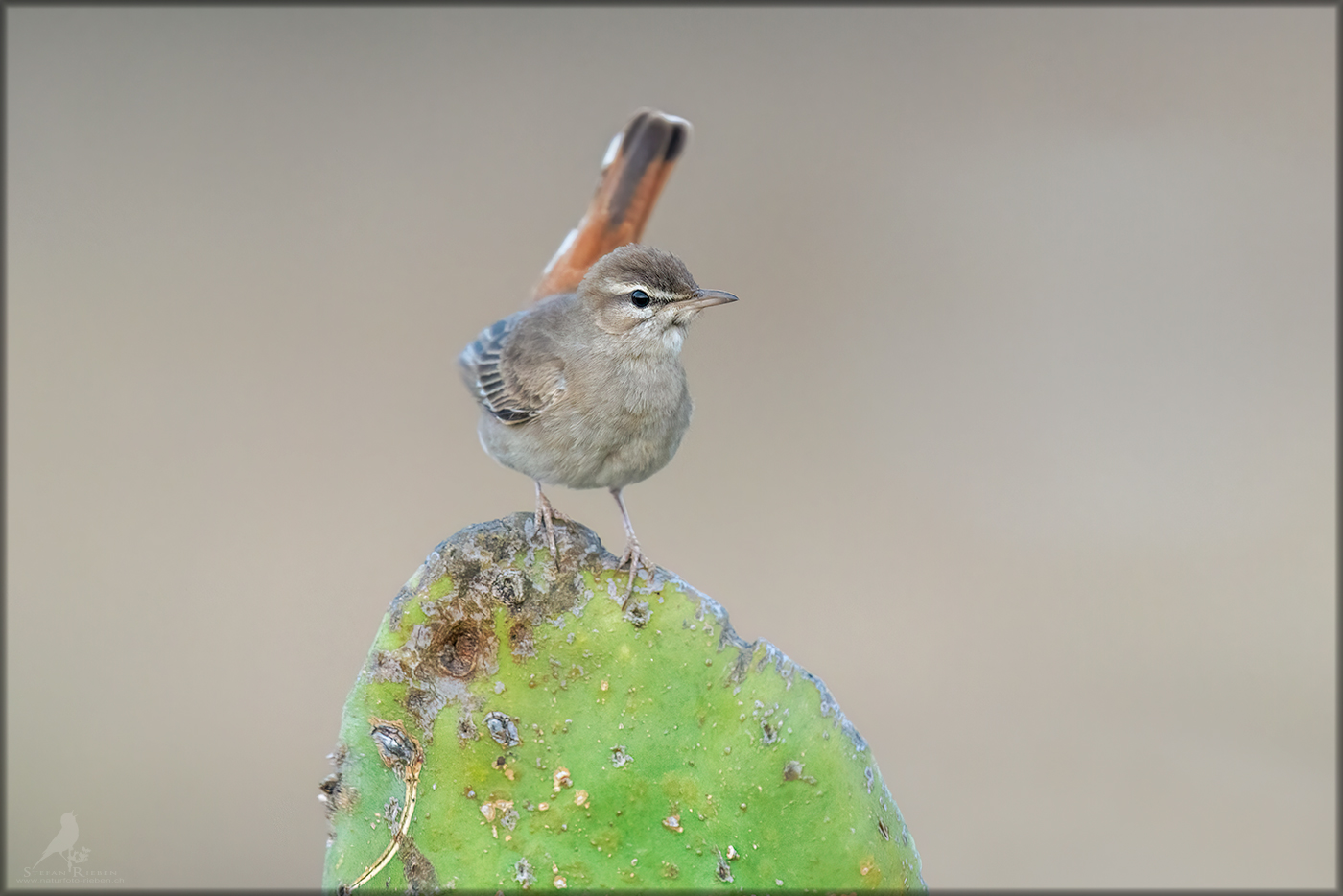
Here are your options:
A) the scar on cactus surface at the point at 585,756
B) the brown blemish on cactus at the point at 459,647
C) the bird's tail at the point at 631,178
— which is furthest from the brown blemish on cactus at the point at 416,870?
the bird's tail at the point at 631,178

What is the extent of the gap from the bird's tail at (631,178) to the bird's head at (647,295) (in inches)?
8.9

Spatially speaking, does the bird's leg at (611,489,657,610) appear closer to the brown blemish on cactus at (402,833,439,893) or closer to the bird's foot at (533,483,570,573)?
the bird's foot at (533,483,570,573)

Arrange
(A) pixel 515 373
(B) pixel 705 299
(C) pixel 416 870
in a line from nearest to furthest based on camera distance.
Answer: (C) pixel 416 870
(B) pixel 705 299
(A) pixel 515 373

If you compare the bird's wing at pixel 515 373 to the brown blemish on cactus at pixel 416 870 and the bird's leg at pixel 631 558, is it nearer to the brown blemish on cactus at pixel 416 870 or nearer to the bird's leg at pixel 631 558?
the bird's leg at pixel 631 558

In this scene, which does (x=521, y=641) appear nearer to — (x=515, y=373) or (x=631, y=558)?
(x=631, y=558)

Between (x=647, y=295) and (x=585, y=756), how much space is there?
2.38 feet

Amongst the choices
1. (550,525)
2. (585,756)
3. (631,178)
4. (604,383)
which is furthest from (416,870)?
(631,178)

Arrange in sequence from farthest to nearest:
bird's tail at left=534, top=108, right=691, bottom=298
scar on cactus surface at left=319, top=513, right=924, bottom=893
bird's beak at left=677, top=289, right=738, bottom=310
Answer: bird's tail at left=534, top=108, right=691, bottom=298 < bird's beak at left=677, top=289, right=738, bottom=310 < scar on cactus surface at left=319, top=513, right=924, bottom=893

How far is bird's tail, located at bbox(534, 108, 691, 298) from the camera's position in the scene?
178 cm

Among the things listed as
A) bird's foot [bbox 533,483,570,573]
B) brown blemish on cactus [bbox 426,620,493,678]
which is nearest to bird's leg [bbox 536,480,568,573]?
bird's foot [bbox 533,483,570,573]

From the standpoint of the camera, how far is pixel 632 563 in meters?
1.22

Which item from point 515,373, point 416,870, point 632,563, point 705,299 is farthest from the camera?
point 515,373

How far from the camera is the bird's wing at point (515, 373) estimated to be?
1.64 m

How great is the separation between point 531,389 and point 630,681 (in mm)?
647
